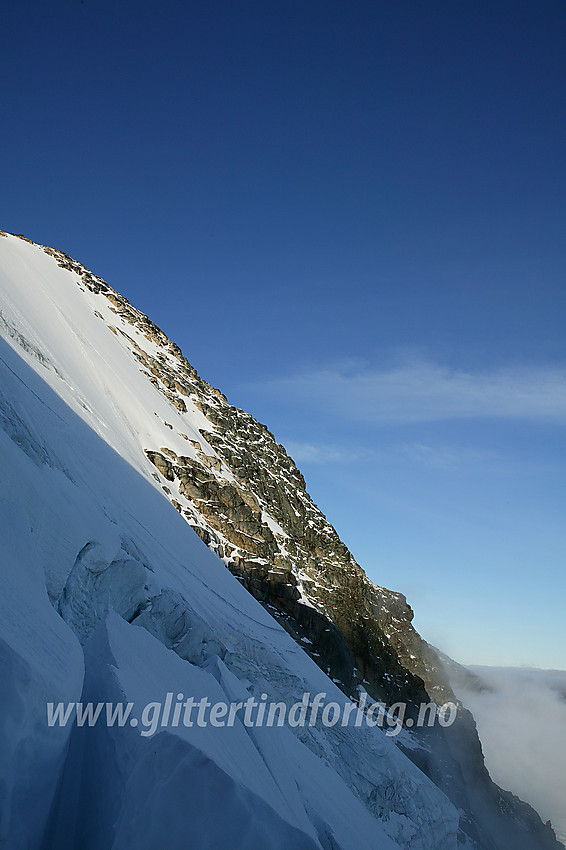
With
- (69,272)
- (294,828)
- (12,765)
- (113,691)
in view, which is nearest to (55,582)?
(113,691)

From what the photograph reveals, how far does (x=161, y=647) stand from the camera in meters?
8.00

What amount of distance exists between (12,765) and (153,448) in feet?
96.8

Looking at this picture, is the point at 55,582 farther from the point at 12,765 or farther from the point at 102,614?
the point at 12,765

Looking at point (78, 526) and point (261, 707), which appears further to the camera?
point (261, 707)

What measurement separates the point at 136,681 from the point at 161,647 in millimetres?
1822

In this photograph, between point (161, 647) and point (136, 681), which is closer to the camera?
point (136, 681)

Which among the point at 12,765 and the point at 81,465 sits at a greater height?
the point at 81,465

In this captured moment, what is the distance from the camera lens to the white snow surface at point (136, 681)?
4566 millimetres

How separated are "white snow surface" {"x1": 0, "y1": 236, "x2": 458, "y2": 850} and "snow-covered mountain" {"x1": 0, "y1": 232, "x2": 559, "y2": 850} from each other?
1.1 inches

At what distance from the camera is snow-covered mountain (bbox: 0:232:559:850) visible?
4645mm

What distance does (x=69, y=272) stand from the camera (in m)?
58.1

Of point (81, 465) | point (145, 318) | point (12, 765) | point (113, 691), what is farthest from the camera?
point (145, 318)

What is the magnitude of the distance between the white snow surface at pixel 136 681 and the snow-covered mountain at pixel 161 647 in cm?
3

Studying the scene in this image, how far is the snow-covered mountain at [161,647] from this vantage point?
4645mm
